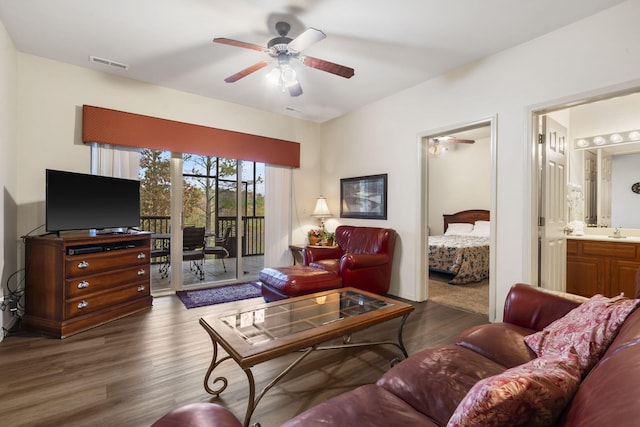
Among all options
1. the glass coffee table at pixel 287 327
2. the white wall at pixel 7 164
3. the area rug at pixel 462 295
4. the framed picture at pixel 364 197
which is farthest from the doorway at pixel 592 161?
the white wall at pixel 7 164

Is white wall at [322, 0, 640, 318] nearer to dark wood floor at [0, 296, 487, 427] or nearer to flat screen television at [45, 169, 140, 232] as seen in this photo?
dark wood floor at [0, 296, 487, 427]

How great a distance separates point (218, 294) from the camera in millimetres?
4062

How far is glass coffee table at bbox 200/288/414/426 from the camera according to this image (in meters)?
1.58

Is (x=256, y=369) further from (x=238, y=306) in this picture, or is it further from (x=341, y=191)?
(x=341, y=191)

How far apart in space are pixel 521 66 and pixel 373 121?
77.3 inches

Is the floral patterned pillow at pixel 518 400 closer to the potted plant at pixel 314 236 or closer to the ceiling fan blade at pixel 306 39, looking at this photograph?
Result: the ceiling fan blade at pixel 306 39

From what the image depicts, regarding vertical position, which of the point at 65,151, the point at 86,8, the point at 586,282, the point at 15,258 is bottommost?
the point at 586,282

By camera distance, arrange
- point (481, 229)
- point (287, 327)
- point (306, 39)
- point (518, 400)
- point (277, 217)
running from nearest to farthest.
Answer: point (518, 400) < point (287, 327) < point (306, 39) < point (277, 217) < point (481, 229)

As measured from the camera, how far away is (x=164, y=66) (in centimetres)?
343

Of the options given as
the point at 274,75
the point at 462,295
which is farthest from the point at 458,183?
the point at 274,75

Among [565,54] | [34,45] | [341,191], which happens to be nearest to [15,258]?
[34,45]

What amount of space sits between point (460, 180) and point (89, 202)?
670cm

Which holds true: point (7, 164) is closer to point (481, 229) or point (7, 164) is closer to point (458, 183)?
point (481, 229)

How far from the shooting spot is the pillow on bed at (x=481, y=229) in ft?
→ 19.3
